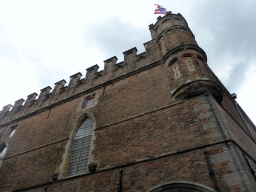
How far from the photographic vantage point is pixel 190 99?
856cm

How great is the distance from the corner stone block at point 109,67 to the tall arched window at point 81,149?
11.2 ft

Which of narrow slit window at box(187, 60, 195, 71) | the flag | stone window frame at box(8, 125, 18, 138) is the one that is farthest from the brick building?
the flag

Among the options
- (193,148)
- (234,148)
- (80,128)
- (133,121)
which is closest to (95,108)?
(80,128)

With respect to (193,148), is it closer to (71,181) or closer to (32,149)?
(71,181)

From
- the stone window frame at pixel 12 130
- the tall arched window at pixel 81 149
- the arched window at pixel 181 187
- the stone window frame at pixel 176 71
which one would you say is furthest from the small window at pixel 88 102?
the arched window at pixel 181 187

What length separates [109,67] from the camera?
1418 cm

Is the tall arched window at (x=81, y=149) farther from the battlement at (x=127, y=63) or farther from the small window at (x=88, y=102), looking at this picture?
the battlement at (x=127, y=63)

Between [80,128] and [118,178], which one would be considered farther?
[80,128]

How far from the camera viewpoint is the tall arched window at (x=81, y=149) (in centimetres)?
974

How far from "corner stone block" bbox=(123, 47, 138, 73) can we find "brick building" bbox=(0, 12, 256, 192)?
0.08m

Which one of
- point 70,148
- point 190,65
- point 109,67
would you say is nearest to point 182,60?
point 190,65

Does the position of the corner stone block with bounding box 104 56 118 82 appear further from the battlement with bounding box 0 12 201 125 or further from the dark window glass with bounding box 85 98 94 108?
the dark window glass with bounding box 85 98 94 108

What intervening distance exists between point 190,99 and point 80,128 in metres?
6.81

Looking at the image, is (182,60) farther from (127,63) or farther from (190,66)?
(127,63)
